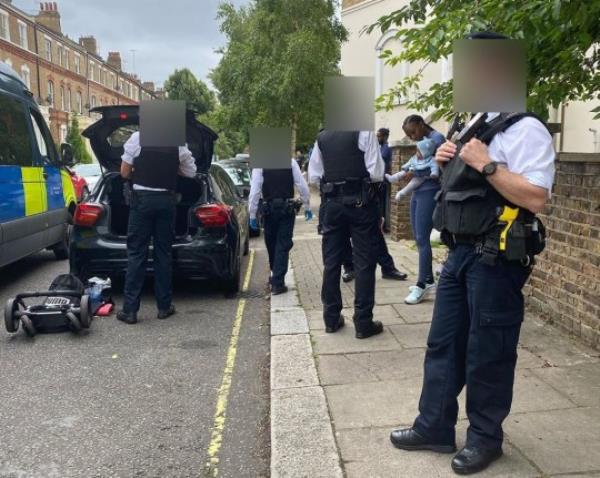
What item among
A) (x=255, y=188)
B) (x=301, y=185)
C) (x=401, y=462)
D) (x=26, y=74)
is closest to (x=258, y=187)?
(x=255, y=188)

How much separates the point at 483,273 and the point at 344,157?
7.42 ft

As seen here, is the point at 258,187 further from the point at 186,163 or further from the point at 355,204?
the point at 355,204

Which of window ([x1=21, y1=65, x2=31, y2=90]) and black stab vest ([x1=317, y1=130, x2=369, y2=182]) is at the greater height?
window ([x1=21, y1=65, x2=31, y2=90])

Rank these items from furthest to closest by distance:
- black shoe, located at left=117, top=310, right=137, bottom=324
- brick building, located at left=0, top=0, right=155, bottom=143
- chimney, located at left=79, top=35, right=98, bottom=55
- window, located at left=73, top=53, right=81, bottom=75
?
chimney, located at left=79, top=35, right=98, bottom=55
window, located at left=73, top=53, right=81, bottom=75
brick building, located at left=0, top=0, right=155, bottom=143
black shoe, located at left=117, top=310, right=137, bottom=324

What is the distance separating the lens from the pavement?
9.26 ft

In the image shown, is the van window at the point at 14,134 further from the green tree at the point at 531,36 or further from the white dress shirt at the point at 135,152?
the green tree at the point at 531,36

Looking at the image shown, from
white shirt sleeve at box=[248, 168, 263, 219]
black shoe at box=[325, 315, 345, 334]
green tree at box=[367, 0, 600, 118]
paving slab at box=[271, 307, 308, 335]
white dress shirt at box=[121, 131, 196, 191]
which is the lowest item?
paving slab at box=[271, 307, 308, 335]

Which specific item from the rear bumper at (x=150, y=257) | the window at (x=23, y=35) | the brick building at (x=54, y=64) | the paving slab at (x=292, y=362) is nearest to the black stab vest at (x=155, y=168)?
the rear bumper at (x=150, y=257)

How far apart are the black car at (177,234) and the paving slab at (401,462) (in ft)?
11.2

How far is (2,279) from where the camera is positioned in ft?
25.4

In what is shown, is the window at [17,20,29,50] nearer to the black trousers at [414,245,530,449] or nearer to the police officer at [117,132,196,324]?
the police officer at [117,132,196,324]

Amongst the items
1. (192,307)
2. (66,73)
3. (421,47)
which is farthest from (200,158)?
(66,73)

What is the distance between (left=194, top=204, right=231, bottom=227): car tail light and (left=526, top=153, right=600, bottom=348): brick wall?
123 inches

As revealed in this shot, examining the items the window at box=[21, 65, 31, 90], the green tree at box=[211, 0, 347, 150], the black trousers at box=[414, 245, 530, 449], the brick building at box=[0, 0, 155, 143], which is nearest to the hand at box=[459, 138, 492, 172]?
the black trousers at box=[414, 245, 530, 449]
